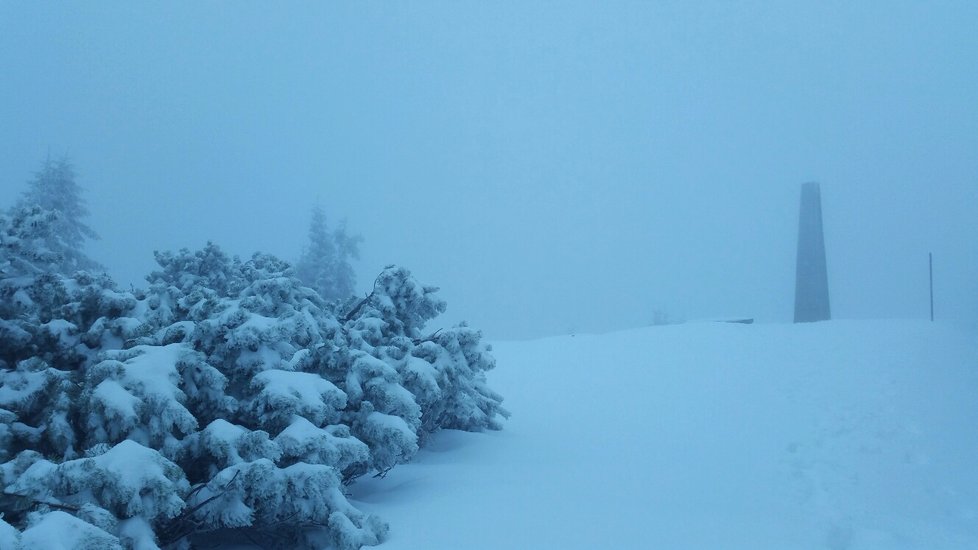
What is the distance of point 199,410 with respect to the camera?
237 inches

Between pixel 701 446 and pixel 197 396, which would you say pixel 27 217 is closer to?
pixel 197 396

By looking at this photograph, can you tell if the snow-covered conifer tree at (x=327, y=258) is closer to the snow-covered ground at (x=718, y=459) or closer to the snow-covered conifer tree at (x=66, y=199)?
the snow-covered conifer tree at (x=66, y=199)

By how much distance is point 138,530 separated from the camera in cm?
436

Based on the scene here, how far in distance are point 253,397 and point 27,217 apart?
396 cm

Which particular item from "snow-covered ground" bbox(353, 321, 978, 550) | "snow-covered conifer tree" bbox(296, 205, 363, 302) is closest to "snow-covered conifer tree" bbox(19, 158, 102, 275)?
"snow-covered conifer tree" bbox(296, 205, 363, 302)

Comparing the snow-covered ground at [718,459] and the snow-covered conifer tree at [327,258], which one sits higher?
the snow-covered conifer tree at [327,258]

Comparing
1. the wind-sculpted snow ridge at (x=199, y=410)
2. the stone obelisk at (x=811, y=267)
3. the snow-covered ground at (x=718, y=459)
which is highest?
the stone obelisk at (x=811, y=267)

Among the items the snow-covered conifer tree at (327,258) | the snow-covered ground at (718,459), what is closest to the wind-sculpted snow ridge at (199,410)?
the snow-covered ground at (718,459)

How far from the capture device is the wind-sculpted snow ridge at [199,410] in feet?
14.4

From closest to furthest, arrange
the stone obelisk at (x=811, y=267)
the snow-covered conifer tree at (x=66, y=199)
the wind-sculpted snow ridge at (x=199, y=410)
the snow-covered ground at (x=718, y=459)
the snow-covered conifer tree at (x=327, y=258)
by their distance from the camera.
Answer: the wind-sculpted snow ridge at (x=199, y=410), the snow-covered ground at (x=718, y=459), the snow-covered conifer tree at (x=66, y=199), the stone obelisk at (x=811, y=267), the snow-covered conifer tree at (x=327, y=258)

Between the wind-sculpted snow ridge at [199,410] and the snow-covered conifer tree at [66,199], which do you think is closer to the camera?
the wind-sculpted snow ridge at [199,410]

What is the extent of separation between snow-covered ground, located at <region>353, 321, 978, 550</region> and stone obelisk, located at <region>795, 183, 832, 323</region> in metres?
12.4

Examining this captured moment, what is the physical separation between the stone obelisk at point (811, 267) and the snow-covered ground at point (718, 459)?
1240 cm

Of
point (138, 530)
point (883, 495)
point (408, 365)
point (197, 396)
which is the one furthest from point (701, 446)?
point (138, 530)
